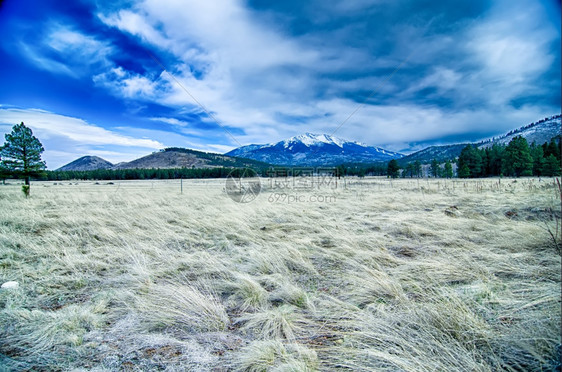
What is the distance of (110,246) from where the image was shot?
5.70 m

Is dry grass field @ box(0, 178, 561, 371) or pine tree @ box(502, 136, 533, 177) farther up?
pine tree @ box(502, 136, 533, 177)

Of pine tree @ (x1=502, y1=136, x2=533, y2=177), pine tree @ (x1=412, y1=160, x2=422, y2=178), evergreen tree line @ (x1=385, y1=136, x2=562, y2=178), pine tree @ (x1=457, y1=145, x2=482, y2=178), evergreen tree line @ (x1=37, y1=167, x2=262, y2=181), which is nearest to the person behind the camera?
evergreen tree line @ (x1=385, y1=136, x2=562, y2=178)

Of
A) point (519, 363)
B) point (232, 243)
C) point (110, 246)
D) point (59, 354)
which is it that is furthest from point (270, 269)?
point (110, 246)

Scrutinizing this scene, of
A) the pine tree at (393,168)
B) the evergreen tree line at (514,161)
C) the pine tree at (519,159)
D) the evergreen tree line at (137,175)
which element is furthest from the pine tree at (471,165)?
the evergreen tree line at (137,175)

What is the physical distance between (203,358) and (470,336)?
246 cm

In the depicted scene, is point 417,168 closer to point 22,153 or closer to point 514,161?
point 514,161

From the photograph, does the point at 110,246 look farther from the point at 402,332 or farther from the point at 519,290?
the point at 519,290

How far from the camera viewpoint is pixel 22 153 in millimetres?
19172

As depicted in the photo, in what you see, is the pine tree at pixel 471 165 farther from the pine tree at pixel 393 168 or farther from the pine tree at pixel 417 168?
the pine tree at pixel 417 168

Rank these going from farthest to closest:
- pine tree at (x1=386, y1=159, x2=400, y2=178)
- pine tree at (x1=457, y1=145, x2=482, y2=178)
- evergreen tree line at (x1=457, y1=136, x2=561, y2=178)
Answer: pine tree at (x1=386, y1=159, x2=400, y2=178)
pine tree at (x1=457, y1=145, x2=482, y2=178)
evergreen tree line at (x1=457, y1=136, x2=561, y2=178)

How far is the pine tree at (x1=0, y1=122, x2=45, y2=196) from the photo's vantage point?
18.6 metres

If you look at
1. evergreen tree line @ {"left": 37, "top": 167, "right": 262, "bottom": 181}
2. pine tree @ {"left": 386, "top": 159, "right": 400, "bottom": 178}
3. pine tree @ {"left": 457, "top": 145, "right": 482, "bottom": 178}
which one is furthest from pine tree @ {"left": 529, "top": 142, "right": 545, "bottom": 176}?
evergreen tree line @ {"left": 37, "top": 167, "right": 262, "bottom": 181}

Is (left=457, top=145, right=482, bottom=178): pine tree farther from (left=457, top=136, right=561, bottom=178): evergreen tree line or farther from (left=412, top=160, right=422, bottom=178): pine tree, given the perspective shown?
(left=412, top=160, right=422, bottom=178): pine tree

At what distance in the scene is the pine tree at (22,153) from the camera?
18.6 metres
